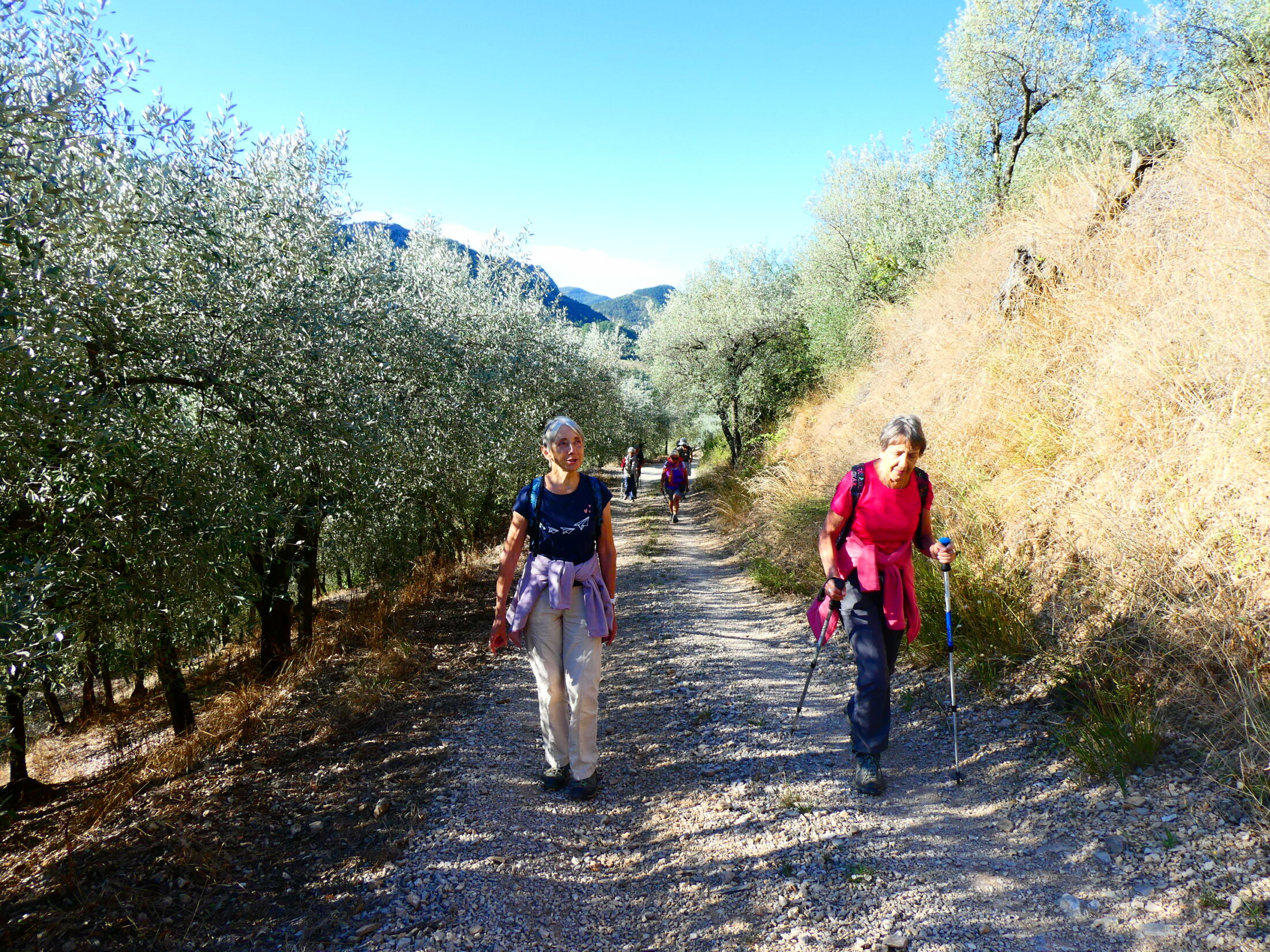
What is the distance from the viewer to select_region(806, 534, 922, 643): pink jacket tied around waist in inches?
163

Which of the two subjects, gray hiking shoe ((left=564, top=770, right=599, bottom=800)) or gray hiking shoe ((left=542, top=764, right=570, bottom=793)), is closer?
gray hiking shoe ((left=564, top=770, right=599, bottom=800))

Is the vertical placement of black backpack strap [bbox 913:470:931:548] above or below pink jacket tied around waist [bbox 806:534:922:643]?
above

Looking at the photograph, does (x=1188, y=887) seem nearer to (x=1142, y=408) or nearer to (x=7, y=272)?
(x=1142, y=408)

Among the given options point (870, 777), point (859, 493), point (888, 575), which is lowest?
point (870, 777)

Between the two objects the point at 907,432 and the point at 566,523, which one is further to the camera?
the point at 566,523

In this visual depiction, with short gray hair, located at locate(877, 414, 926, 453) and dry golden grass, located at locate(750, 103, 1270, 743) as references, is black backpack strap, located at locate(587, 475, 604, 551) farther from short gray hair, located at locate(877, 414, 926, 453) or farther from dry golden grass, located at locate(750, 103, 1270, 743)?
dry golden grass, located at locate(750, 103, 1270, 743)

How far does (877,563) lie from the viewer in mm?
4172

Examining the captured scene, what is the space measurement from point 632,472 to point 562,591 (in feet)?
64.7

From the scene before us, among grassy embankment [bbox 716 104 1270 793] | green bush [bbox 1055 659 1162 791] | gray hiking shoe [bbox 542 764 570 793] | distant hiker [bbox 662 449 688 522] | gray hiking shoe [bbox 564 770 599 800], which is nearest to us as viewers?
green bush [bbox 1055 659 1162 791]

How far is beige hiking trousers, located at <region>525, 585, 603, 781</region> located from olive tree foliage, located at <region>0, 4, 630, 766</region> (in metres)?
2.56

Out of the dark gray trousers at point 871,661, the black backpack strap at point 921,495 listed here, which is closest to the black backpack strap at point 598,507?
the dark gray trousers at point 871,661

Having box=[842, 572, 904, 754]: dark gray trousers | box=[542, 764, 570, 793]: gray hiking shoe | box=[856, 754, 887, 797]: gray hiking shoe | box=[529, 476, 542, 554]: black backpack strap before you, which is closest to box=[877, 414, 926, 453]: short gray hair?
box=[842, 572, 904, 754]: dark gray trousers

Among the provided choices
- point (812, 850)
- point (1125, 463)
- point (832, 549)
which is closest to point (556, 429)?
point (832, 549)

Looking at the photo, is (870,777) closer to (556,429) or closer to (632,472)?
(556,429)
